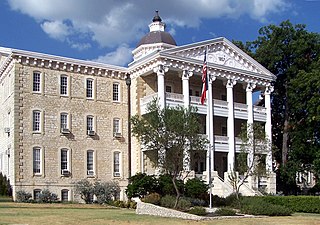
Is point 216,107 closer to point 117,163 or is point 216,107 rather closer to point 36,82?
point 117,163

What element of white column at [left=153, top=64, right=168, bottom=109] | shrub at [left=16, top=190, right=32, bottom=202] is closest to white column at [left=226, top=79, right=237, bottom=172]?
white column at [left=153, top=64, right=168, bottom=109]

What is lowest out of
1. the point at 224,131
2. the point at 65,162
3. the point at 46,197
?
the point at 46,197

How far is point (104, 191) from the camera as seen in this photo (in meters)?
40.3

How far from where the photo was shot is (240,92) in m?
52.5

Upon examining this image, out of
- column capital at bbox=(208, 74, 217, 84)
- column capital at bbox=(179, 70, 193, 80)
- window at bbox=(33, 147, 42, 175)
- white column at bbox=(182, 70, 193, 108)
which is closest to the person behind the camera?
window at bbox=(33, 147, 42, 175)

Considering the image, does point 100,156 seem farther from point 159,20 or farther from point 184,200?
point 159,20

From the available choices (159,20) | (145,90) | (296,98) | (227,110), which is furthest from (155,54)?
(296,98)

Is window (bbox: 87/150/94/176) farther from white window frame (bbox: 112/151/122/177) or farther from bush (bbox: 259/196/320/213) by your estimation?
bush (bbox: 259/196/320/213)

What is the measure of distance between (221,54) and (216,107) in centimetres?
485

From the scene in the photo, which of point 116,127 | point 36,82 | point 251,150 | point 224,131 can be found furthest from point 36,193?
point 224,131

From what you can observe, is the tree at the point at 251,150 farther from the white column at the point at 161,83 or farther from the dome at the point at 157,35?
the dome at the point at 157,35

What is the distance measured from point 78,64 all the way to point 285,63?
888 inches

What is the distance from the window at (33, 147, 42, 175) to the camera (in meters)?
39.8

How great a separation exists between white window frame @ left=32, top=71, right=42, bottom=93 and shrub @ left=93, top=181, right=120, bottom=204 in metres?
8.64
